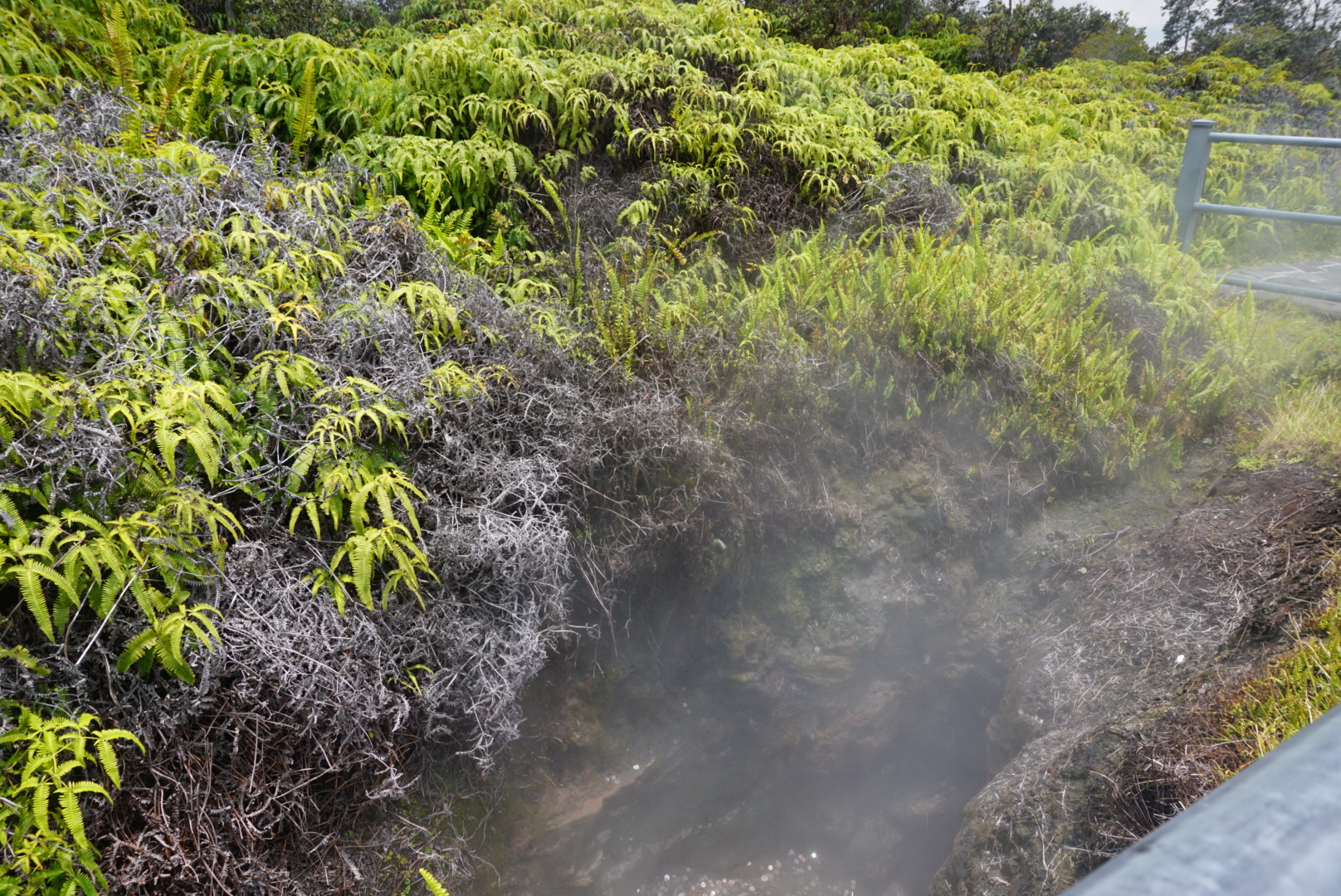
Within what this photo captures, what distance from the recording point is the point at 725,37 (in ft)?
22.2

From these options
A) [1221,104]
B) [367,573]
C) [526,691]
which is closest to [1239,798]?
[367,573]

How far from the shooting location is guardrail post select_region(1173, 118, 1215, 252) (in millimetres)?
6137

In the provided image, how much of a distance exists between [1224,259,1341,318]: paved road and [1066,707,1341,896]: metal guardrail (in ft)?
23.5

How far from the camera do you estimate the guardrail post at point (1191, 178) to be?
6.14 metres

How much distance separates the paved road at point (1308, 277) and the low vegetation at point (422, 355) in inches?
22.6

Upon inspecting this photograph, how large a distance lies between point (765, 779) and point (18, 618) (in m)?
4.01

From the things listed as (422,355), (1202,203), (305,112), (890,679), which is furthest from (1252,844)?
(1202,203)

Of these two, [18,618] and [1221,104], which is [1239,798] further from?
[1221,104]

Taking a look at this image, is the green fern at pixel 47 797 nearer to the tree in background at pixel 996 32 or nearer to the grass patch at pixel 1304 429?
the grass patch at pixel 1304 429

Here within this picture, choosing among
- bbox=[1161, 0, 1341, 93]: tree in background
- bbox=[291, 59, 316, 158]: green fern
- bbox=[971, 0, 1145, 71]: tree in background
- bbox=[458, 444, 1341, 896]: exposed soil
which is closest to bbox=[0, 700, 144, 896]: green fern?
bbox=[458, 444, 1341, 896]: exposed soil

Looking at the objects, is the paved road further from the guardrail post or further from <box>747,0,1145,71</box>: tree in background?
<box>747,0,1145,71</box>: tree in background

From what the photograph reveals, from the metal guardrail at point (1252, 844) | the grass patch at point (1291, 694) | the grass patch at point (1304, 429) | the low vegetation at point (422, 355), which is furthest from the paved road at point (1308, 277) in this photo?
the metal guardrail at point (1252, 844)

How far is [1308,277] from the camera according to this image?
6.80 metres

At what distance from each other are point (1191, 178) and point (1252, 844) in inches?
296
